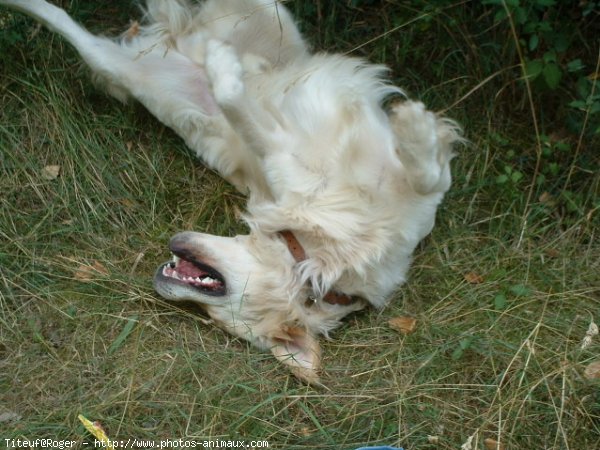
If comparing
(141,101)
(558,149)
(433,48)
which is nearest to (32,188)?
(141,101)

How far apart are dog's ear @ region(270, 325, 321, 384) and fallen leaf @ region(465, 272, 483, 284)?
0.87m

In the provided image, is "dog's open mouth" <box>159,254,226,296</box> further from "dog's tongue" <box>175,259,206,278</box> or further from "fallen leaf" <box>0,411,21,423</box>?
"fallen leaf" <box>0,411,21,423</box>

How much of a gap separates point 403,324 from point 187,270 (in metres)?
1.06

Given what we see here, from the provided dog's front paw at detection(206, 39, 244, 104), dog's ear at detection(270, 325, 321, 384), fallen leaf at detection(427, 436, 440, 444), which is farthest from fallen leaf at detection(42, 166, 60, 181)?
fallen leaf at detection(427, 436, 440, 444)

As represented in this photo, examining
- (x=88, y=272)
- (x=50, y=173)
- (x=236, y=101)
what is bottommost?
(x=88, y=272)

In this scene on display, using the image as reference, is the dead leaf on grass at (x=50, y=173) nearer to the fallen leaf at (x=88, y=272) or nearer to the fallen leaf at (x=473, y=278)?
the fallen leaf at (x=88, y=272)

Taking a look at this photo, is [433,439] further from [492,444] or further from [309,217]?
[309,217]

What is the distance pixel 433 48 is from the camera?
14.9ft

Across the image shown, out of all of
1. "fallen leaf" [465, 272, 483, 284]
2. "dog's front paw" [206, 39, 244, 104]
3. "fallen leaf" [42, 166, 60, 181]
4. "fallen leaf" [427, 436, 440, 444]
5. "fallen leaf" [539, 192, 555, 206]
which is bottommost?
"fallen leaf" [427, 436, 440, 444]

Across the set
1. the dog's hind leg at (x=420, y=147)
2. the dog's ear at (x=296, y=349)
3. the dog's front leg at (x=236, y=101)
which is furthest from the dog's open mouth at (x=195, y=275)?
the dog's hind leg at (x=420, y=147)

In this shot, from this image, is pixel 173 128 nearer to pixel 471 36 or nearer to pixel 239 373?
pixel 239 373

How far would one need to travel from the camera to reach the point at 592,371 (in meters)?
3.46

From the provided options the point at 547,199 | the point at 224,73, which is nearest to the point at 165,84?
the point at 224,73

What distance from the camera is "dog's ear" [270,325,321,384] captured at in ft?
12.0
